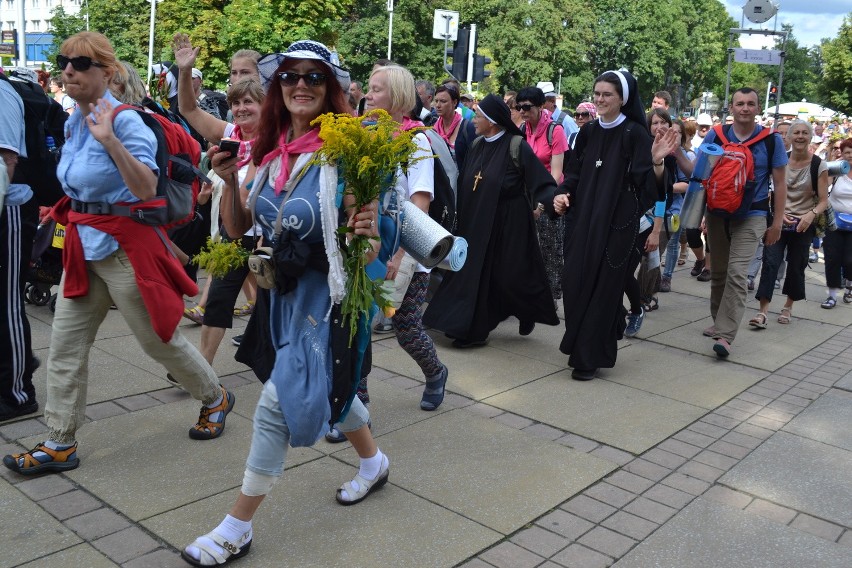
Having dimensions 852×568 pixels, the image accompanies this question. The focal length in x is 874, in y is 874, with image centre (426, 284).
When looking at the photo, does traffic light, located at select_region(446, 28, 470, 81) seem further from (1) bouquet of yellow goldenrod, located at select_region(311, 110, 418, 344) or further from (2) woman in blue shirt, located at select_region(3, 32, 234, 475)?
(1) bouquet of yellow goldenrod, located at select_region(311, 110, 418, 344)

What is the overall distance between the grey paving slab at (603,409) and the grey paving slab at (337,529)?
1453 millimetres

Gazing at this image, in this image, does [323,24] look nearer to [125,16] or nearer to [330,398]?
[125,16]

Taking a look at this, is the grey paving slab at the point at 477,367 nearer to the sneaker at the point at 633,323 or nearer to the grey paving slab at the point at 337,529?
the sneaker at the point at 633,323

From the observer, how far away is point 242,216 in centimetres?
364

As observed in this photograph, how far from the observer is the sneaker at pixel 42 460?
3.97 meters

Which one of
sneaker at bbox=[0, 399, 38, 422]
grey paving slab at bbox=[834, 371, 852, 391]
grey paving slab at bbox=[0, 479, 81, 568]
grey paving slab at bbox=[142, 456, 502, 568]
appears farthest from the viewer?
grey paving slab at bbox=[834, 371, 852, 391]

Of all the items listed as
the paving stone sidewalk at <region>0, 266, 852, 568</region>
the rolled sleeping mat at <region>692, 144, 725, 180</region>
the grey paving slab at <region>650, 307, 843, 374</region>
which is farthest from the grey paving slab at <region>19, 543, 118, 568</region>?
the rolled sleeping mat at <region>692, 144, 725, 180</region>

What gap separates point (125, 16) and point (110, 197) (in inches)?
1978

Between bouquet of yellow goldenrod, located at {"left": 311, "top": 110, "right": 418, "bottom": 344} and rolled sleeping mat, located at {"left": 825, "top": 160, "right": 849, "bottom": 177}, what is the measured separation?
290 inches

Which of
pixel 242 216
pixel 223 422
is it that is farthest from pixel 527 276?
pixel 242 216

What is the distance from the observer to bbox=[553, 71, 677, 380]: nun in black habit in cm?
592

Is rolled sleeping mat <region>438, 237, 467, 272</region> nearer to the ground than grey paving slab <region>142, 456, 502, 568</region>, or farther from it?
farther from it

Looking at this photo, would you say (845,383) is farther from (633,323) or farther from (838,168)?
(838,168)

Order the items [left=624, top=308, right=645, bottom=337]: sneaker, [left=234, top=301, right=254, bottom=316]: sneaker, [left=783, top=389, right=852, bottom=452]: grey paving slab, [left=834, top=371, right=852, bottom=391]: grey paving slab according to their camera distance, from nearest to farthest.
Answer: [left=783, top=389, right=852, bottom=452]: grey paving slab, [left=834, top=371, right=852, bottom=391]: grey paving slab, [left=234, top=301, right=254, bottom=316]: sneaker, [left=624, top=308, right=645, bottom=337]: sneaker
